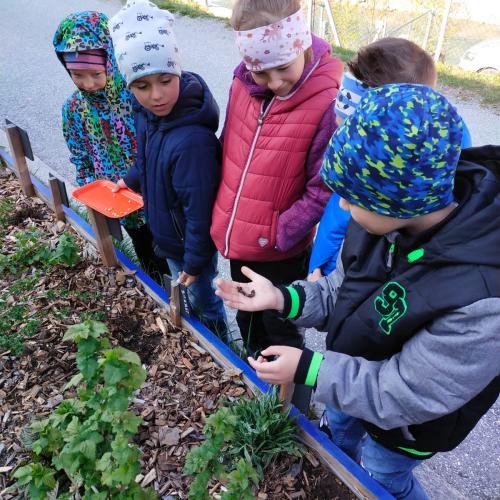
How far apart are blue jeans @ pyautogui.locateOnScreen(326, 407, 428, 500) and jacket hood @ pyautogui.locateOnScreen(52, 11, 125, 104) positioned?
71.9 inches

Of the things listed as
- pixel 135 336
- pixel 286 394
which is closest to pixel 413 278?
pixel 286 394

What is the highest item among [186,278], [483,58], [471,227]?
[471,227]

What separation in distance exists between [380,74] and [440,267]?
0.82 meters

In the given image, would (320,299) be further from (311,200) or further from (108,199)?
(108,199)

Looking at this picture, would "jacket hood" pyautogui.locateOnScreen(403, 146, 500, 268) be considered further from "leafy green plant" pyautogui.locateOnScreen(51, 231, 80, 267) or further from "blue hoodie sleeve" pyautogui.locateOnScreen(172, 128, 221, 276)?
"leafy green plant" pyautogui.locateOnScreen(51, 231, 80, 267)

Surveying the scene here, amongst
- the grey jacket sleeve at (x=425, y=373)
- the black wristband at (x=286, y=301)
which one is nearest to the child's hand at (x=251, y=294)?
the black wristband at (x=286, y=301)

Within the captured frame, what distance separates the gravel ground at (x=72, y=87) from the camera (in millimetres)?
2203

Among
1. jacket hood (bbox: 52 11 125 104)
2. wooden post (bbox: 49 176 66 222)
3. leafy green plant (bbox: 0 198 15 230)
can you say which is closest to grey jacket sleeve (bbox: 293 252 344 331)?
jacket hood (bbox: 52 11 125 104)

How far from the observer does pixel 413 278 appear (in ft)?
3.71

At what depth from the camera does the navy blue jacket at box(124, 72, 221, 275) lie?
195 cm

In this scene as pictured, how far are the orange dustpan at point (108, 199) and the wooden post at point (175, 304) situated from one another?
0.52 metres

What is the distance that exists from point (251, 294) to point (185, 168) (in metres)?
0.68

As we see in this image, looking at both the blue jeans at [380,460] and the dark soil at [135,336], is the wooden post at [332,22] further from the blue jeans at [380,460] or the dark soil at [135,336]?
the blue jeans at [380,460]

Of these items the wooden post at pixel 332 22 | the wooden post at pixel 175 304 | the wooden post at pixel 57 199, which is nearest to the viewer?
the wooden post at pixel 175 304
